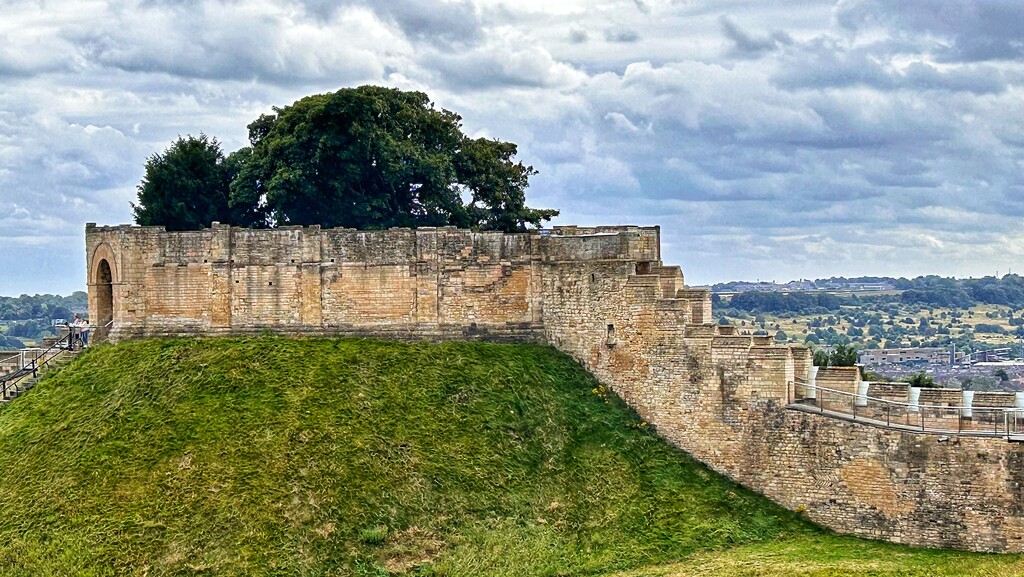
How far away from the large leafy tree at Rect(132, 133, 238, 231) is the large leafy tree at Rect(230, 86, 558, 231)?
95cm

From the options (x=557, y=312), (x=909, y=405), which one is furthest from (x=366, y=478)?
(x=909, y=405)

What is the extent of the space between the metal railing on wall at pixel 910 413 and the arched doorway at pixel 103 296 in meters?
22.7

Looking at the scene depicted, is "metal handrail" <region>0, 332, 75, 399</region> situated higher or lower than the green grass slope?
higher

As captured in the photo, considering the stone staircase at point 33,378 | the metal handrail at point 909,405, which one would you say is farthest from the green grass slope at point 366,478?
the metal handrail at point 909,405

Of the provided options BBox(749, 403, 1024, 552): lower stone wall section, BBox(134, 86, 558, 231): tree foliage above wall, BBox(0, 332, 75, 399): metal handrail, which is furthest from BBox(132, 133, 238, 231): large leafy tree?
BBox(749, 403, 1024, 552): lower stone wall section

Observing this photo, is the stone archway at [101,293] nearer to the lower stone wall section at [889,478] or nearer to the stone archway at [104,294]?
the stone archway at [104,294]

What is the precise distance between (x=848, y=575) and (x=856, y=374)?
297 inches

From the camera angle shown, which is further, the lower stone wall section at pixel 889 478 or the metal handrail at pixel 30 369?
the metal handrail at pixel 30 369

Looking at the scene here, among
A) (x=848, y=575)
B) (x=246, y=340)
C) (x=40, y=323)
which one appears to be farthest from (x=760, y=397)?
Answer: (x=40, y=323)

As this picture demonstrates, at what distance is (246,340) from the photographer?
41.3 metres

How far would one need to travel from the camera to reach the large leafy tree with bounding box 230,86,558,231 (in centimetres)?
5062

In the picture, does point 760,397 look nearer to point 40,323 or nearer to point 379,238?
point 379,238

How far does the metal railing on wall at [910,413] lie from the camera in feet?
116

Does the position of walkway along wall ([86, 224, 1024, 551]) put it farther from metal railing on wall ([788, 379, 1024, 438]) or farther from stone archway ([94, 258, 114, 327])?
metal railing on wall ([788, 379, 1024, 438])
